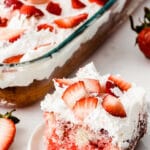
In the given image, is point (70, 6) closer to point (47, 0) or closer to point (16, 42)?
point (47, 0)

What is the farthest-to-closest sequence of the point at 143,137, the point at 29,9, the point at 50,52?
the point at 29,9 < the point at 50,52 < the point at 143,137

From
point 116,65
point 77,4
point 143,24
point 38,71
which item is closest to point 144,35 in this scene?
point 143,24

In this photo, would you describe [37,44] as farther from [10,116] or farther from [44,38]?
[10,116]

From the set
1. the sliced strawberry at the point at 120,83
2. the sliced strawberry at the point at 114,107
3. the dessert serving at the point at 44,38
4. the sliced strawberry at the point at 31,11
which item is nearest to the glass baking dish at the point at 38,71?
the dessert serving at the point at 44,38

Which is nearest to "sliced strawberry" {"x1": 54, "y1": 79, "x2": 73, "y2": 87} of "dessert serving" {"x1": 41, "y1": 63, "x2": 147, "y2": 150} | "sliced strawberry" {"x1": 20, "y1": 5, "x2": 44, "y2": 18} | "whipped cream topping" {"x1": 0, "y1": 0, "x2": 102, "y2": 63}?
"dessert serving" {"x1": 41, "y1": 63, "x2": 147, "y2": 150}

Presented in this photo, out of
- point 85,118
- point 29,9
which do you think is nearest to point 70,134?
point 85,118

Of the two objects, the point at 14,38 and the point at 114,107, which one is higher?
the point at 114,107

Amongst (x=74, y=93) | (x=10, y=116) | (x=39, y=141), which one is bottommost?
(x=10, y=116)
